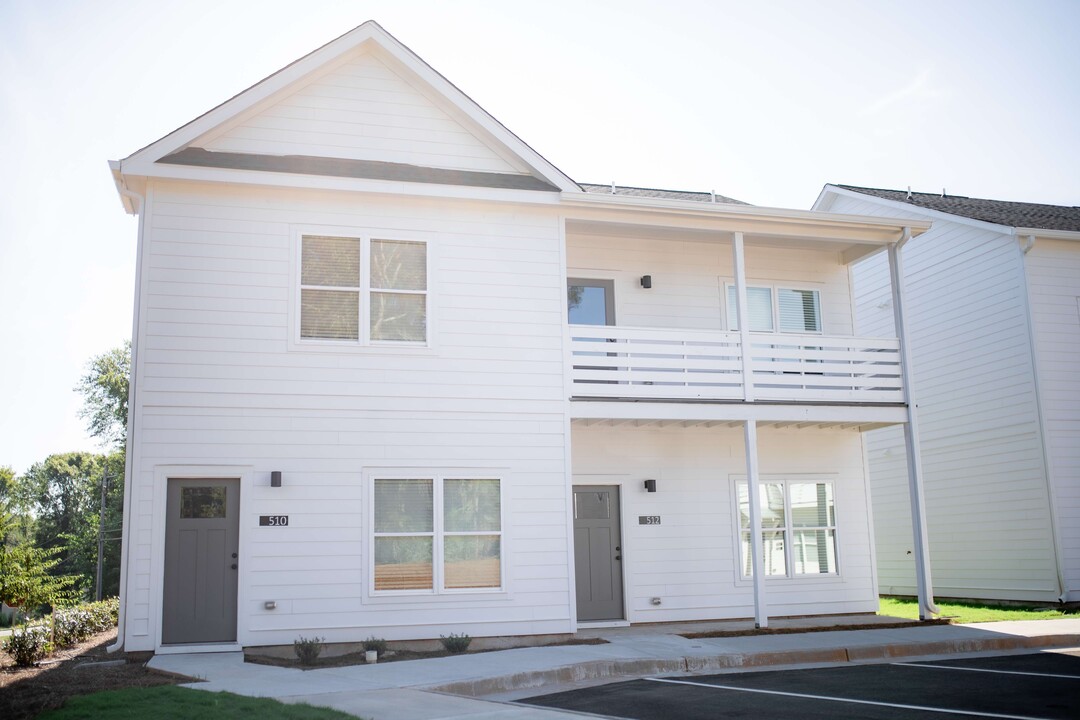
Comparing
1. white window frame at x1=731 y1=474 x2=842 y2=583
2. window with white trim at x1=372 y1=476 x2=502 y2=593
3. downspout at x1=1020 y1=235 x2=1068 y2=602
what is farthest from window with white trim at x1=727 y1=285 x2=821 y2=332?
window with white trim at x1=372 y1=476 x2=502 y2=593

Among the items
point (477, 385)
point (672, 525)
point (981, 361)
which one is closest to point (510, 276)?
point (477, 385)

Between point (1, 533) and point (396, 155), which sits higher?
point (396, 155)

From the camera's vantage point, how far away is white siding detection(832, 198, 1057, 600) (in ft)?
62.2

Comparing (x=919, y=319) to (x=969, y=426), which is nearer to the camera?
(x=969, y=426)

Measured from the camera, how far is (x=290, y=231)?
13938mm

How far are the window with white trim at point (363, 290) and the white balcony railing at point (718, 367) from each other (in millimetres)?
2534

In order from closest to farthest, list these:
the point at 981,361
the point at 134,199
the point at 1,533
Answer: the point at 134,199
the point at 1,533
the point at 981,361

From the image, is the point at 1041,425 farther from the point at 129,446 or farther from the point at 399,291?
the point at 129,446

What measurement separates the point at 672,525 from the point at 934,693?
7144 millimetres

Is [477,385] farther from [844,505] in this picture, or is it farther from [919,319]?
[919,319]

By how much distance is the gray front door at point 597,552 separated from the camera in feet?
51.8

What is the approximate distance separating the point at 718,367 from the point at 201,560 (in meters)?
8.24

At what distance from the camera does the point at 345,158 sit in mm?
14469

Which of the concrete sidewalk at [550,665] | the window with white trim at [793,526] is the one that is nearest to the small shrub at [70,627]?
the concrete sidewalk at [550,665]
